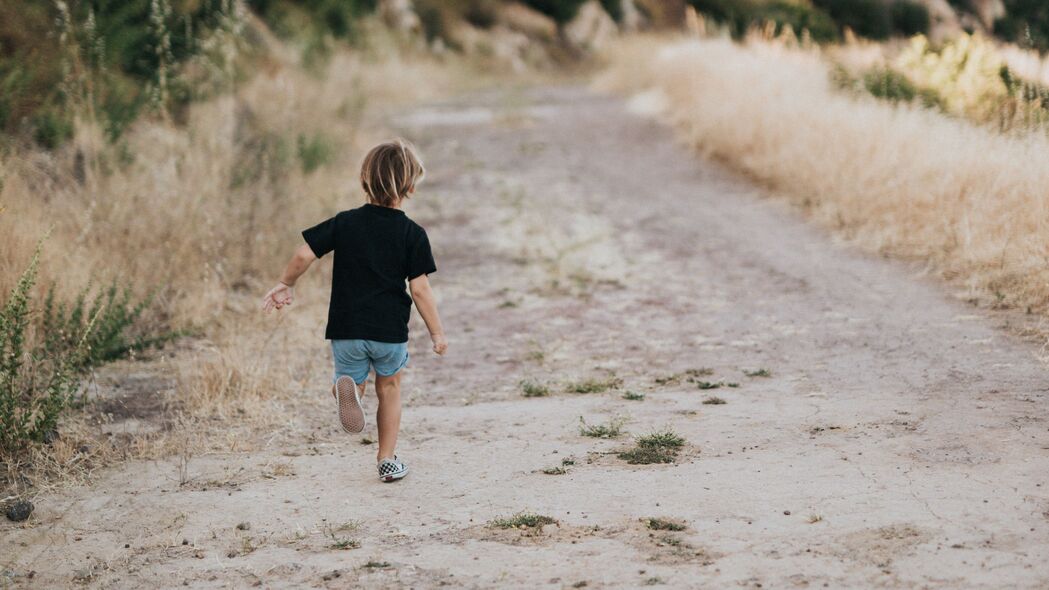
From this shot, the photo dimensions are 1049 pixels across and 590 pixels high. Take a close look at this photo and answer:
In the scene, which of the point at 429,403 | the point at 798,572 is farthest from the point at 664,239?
the point at 798,572

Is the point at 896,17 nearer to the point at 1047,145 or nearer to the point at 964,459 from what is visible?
the point at 1047,145

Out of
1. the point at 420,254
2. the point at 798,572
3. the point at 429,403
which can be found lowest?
the point at 429,403

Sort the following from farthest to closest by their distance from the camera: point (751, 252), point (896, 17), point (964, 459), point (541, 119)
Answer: point (896, 17), point (541, 119), point (751, 252), point (964, 459)

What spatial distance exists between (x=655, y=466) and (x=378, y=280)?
1424mm

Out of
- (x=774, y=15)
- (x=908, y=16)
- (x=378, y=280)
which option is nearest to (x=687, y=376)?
(x=378, y=280)

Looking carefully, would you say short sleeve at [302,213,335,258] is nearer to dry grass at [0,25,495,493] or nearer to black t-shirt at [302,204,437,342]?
black t-shirt at [302,204,437,342]

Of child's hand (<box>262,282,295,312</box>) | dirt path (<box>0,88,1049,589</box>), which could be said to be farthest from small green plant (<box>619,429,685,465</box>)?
child's hand (<box>262,282,295,312</box>)

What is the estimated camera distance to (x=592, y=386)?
235 inches

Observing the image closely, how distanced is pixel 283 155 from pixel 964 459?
7.56 metres

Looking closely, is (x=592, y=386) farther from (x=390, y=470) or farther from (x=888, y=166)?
(x=888, y=166)

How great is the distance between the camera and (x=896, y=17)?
88.1 ft

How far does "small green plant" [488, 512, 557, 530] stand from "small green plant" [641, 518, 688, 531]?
0.35 metres

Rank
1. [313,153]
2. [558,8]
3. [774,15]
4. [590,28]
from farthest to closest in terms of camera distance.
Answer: [590,28] < [558,8] < [774,15] < [313,153]

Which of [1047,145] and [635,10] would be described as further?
[635,10]
